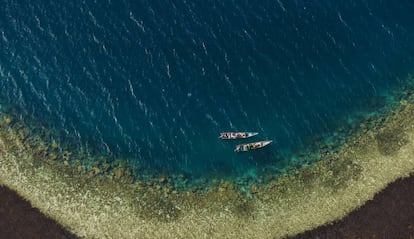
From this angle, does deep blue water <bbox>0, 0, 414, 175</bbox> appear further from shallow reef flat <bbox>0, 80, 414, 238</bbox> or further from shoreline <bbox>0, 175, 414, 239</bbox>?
shoreline <bbox>0, 175, 414, 239</bbox>

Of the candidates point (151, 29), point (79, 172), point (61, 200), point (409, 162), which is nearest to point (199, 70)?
point (151, 29)

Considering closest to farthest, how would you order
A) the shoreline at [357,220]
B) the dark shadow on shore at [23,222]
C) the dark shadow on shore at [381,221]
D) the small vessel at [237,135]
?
1. the dark shadow on shore at [381,221]
2. the shoreline at [357,220]
3. the dark shadow on shore at [23,222]
4. the small vessel at [237,135]

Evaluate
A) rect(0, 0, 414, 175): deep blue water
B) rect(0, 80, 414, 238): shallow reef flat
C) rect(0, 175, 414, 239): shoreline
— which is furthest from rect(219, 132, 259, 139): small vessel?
rect(0, 175, 414, 239): shoreline

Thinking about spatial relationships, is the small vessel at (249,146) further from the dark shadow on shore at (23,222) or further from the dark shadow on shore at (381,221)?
the dark shadow on shore at (23,222)

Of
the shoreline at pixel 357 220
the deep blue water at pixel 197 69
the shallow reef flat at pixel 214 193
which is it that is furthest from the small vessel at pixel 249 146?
the shoreline at pixel 357 220

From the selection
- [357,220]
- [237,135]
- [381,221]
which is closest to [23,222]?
[237,135]

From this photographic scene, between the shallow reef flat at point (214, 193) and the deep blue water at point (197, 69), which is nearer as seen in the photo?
the shallow reef flat at point (214, 193)
